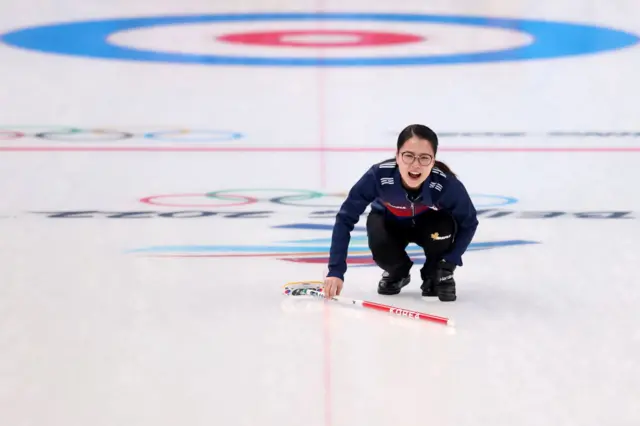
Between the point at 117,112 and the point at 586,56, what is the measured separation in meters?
3.45

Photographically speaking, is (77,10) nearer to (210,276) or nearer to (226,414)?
(210,276)

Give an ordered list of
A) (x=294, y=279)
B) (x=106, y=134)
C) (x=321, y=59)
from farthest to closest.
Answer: (x=321, y=59)
(x=106, y=134)
(x=294, y=279)

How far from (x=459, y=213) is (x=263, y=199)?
1438mm

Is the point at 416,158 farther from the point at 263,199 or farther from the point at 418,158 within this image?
the point at 263,199

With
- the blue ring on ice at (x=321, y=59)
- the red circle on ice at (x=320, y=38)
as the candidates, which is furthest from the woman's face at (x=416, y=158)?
the red circle on ice at (x=320, y=38)

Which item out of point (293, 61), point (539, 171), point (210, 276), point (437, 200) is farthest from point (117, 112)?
point (437, 200)

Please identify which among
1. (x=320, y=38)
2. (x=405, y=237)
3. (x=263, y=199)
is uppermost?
(x=320, y=38)

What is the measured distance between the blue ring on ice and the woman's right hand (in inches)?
176

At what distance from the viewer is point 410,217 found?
2742 millimetres

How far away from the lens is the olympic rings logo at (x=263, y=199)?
3898 millimetres

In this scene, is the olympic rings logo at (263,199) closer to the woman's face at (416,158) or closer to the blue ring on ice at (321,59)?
the woman's face at (416,158)

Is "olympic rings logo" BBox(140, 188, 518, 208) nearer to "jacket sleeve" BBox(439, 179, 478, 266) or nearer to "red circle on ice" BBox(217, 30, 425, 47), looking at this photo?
"jacket sleeve" BBox(439, 179, 478, 266)

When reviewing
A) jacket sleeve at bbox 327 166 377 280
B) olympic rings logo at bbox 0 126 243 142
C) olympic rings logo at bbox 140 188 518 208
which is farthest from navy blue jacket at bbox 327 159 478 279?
olympic rings logo at bbox 0 126 243 142

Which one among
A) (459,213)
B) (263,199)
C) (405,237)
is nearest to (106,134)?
(263,199)
